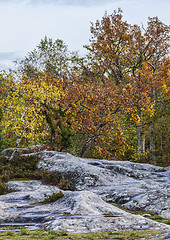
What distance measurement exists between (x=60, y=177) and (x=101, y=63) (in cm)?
2065

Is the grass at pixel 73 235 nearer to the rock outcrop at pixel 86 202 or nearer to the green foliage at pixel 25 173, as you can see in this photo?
the rock outcrop at pixel 86 202

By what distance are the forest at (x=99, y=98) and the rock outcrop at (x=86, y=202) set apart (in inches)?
176

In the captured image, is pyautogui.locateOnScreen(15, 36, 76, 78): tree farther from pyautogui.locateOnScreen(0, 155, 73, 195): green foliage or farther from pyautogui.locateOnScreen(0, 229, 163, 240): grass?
pyautogui.locateOnScreen(0, 229, 163, 240): grass

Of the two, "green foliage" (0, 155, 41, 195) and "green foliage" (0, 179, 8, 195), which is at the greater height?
"green foliage" (0, 155, 41, 195)

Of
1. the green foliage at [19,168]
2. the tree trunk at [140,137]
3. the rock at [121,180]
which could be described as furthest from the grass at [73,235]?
the tree trunk at [140,137]

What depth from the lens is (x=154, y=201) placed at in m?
9.23

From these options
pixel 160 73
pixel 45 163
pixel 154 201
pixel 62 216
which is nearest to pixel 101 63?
pixel 160 73

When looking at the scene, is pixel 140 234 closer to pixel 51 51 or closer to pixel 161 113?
pixel 161 113

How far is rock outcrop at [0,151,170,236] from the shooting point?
6.32m

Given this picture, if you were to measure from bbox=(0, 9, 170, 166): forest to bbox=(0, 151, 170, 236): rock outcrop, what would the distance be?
4.46 m

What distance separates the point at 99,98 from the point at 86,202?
1406cm

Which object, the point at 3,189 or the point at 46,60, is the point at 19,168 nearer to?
the point at 3,189

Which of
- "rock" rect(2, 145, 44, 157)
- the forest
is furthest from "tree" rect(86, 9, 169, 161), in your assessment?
"rock" rect(2, 145, 44, 157)

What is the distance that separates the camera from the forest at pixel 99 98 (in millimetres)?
20047
